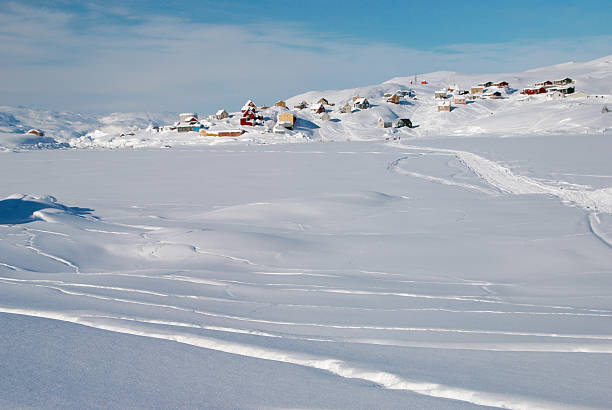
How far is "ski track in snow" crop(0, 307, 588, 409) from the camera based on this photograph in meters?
2.75

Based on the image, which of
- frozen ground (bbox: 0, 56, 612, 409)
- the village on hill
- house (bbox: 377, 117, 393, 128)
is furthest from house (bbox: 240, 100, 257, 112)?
frozen ground (bbox: 0, 56, 612, 409)

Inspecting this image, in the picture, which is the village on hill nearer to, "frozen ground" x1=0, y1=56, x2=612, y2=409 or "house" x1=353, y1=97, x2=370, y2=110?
"house" x1=353, y1=97, x2=370, y2=110

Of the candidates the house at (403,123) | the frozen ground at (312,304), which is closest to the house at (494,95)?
the house at (403,123)

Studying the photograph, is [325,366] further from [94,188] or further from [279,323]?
[94,188]

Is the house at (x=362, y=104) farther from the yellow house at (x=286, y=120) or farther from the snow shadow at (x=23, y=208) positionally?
the snow shadow at (x=23, y=208)

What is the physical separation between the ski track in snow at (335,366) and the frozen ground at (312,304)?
13 mm

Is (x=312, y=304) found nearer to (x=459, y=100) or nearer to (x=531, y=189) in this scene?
(x=531, y=189)

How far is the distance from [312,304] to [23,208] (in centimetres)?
879

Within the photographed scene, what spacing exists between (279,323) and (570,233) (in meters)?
6.64

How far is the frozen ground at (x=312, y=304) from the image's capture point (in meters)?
2.88

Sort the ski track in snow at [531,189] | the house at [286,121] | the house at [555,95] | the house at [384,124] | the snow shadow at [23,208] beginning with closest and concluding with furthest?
the snow shadow at [23,208] → the ski track in snow at [531,189] → the house at [286,121] → the house at [384,124] → the house at [555,95]

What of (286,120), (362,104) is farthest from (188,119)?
(362,104)

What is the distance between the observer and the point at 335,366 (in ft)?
10.6

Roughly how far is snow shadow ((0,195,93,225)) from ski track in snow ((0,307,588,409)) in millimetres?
6621
